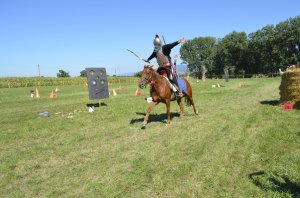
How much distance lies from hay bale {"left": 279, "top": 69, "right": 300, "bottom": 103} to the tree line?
79.6m

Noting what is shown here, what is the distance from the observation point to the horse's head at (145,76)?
13195mm

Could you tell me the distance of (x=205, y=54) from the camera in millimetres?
124812

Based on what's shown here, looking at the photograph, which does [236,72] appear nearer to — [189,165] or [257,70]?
[257,70]

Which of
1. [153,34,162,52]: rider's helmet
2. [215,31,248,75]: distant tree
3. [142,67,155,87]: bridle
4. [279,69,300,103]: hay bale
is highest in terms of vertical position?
[215,31,248,75]: distant tree

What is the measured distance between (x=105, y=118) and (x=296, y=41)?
88.7 m

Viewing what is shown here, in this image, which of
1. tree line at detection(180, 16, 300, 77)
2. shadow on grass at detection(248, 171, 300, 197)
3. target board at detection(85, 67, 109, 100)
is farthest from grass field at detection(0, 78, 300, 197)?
tree line at detection(180, 16, 300, 77)

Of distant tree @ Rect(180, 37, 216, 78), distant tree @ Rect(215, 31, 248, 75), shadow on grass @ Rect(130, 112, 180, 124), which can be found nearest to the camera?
shadow on grass @ Rect(130, 112, 180, 124)

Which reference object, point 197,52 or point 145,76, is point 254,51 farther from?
point 145,76

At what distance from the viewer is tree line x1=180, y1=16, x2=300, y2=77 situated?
9162 cm

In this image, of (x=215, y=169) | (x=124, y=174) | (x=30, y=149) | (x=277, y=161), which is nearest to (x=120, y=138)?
(x=30, y=149)

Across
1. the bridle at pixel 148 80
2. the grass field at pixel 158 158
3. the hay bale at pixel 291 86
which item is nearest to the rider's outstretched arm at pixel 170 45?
the bridle at pixel 148 80

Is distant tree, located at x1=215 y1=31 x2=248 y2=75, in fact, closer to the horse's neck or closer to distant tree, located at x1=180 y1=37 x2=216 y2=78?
distant tree, located at x1=180 y1=37 x2=216 y2=78

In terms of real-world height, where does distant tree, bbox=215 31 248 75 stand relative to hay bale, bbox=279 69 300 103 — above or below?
above

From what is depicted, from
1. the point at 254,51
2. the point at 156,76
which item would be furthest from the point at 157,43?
the point at 254,51
